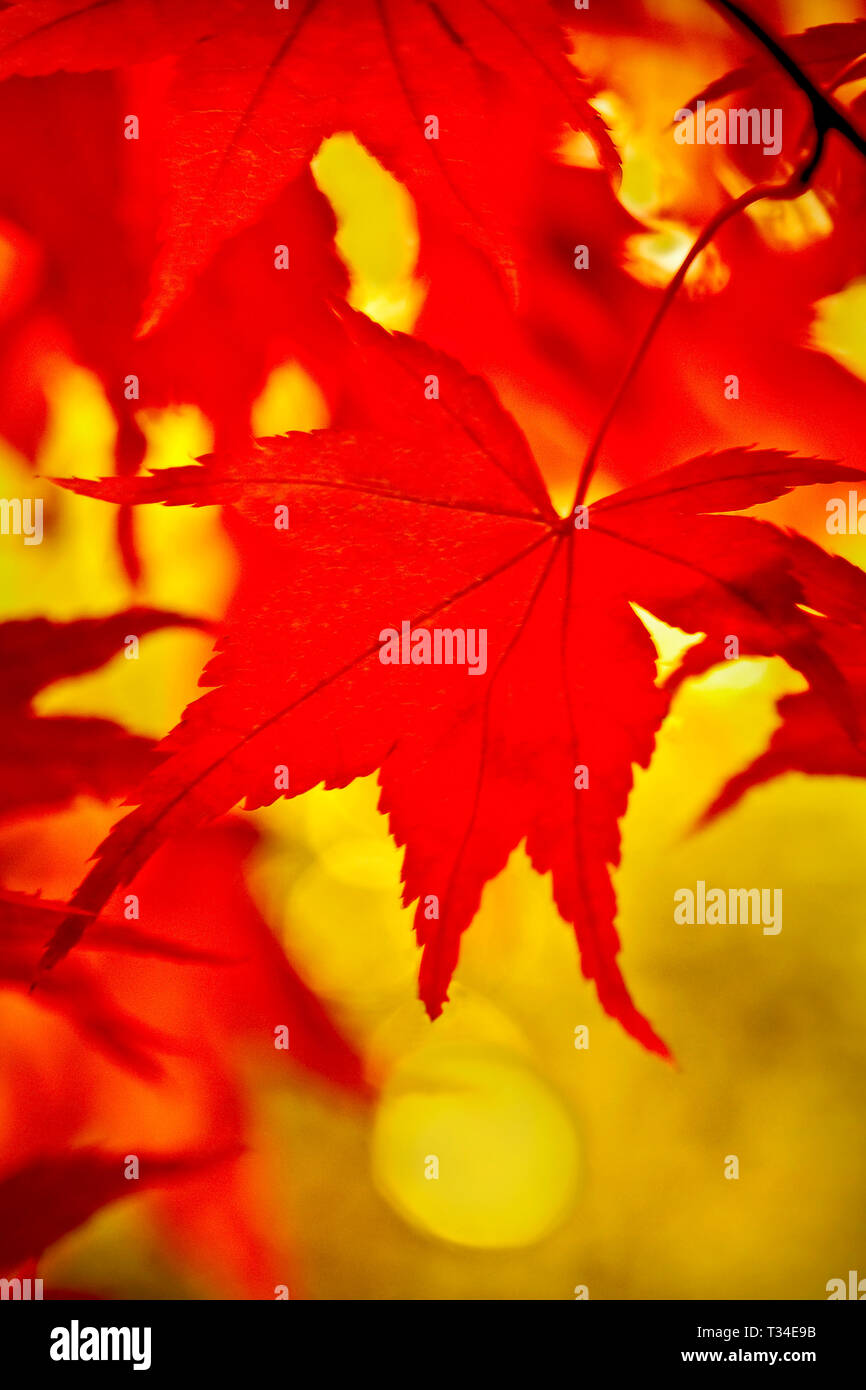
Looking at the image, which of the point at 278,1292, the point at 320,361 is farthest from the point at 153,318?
the point at 278,1292

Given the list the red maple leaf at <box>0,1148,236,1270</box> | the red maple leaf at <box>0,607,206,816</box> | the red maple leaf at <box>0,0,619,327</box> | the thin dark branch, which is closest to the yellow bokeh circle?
the red maple leaf at <box>0,1148,236,1270</box>

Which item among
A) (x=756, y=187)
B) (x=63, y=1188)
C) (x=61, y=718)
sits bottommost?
(x=63, y=1188)

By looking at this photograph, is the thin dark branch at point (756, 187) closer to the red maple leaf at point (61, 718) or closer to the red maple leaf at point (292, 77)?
the red maple leaf at point (292, 77)

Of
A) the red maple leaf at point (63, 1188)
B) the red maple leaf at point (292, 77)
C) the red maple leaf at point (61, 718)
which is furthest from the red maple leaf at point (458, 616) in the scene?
the red maple leaf at point (63, 1188)

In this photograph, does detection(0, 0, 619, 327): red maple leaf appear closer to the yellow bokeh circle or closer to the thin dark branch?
the thin dark branch

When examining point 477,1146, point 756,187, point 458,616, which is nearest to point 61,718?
point 458,616

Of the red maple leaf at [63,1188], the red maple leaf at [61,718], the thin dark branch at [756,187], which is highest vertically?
the thin dark branch at [756,187]

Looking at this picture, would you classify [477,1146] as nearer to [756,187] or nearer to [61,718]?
[61,718]
